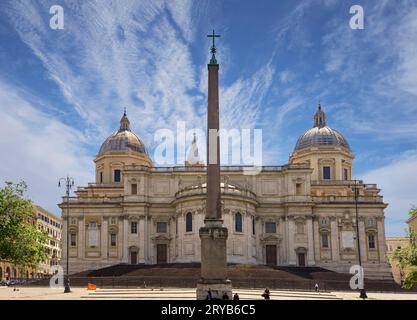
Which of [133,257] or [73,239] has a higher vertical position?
[73,239]

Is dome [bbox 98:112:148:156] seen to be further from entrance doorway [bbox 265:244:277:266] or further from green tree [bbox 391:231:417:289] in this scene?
green tree [bbox 391:231:417:289]

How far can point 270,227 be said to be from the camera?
7312cm

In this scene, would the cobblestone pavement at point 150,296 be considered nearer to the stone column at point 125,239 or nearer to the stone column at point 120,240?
the stone column at point 125,239

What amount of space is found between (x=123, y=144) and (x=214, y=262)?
56.8 metres

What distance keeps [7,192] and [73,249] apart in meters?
32.7

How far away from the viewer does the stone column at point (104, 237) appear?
2886 inches

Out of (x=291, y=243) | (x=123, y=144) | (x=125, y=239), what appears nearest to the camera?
(x=291, y=243)

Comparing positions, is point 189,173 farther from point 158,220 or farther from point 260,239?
point 260,239

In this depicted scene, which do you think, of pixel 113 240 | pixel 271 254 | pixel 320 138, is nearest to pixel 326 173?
pixel 320 138

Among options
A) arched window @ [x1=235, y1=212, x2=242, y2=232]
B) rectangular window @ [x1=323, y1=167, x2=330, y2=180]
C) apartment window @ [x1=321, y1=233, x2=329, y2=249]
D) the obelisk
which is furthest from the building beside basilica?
the obelisk

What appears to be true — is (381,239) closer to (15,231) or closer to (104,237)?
(104,237)

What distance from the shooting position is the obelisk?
28844 mm

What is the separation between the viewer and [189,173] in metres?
74.4
